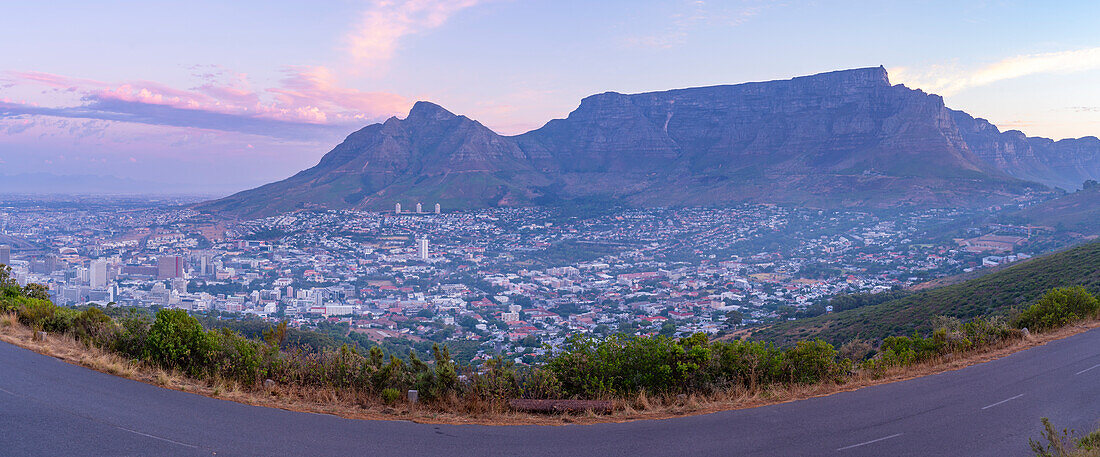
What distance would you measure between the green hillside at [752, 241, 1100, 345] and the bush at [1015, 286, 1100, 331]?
429 centimetres

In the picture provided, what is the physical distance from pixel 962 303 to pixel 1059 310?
9.21m

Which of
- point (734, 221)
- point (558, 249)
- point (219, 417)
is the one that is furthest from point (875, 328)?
point (734, 221)

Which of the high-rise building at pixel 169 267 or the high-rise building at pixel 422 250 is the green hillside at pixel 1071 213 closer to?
the high-rise building at pixel 422 250

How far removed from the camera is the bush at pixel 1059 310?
10.8m

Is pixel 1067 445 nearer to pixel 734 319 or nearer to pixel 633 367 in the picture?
pixel 633 367

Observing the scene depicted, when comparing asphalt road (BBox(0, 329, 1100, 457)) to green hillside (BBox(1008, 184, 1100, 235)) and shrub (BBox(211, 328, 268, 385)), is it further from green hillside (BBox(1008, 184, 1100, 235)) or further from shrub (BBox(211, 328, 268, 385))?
green hillside (BBox(1008, 184, 1100, 235))

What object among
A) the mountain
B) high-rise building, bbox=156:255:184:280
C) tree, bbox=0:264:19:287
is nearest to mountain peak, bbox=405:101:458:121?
the mountain

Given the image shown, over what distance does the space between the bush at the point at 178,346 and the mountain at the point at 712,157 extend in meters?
80.2

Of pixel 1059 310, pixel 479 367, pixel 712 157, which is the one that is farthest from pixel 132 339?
pixel 712 157

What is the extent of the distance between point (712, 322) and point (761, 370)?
25411 millimetres

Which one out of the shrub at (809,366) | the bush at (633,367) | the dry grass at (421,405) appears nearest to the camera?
the dry grass at (421,405)

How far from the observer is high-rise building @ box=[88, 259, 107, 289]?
128 feet

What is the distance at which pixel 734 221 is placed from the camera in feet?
258

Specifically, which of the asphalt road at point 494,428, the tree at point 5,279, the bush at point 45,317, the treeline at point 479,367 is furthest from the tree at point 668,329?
the tree at point 5,279
